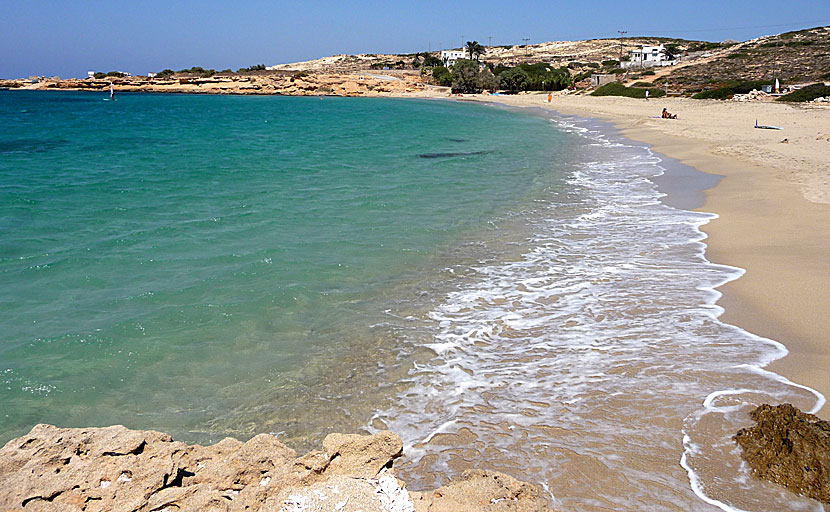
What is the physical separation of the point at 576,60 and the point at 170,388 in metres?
132

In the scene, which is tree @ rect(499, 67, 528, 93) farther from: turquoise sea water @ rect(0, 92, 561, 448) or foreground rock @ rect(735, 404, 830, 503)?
foreground rock @ rect(735, 404, 830, 503)

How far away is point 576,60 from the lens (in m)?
123

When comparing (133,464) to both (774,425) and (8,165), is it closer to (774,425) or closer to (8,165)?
(774,425)

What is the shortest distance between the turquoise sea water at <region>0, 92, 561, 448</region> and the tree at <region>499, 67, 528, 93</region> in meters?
72.7

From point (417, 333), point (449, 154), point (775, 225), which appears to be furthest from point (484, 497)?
point (449, 154)

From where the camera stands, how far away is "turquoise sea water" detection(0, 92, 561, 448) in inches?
204

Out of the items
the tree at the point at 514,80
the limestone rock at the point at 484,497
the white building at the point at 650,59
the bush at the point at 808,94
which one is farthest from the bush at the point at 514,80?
the limestone rock at the point at 484,497

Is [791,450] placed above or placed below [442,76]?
below

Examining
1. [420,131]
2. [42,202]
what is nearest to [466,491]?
[42,202]

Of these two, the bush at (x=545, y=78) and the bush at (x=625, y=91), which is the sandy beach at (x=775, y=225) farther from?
the bush at (x=545, y=78)

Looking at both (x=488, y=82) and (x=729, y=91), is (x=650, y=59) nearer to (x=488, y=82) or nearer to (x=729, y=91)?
(x=488, y=82)

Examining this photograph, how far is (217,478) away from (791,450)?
367 cm

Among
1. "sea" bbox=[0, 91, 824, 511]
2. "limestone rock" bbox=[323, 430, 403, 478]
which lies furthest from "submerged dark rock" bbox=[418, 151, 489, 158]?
"limestone rock" bbox=[323, 430, 403, 478]

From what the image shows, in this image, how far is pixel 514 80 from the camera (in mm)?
89312
